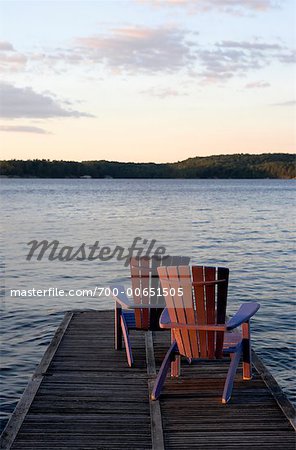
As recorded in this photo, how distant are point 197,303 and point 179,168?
5211 inches

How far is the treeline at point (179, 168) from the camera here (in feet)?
419

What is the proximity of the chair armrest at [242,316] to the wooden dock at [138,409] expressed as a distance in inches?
27.1

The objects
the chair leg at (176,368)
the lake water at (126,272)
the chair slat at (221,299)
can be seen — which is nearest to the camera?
the chair slat at (221,299)

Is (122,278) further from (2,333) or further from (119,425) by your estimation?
(119,425)

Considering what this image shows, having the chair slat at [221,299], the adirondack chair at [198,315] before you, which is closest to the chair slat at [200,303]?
the adirondack chair at [198,315]

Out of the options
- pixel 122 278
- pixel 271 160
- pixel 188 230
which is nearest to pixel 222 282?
pixel 122 278

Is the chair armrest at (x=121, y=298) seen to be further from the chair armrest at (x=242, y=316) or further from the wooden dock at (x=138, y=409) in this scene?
the chair armrest at (x=242, y=316)

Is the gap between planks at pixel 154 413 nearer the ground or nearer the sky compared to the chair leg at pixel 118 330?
nearer the ground

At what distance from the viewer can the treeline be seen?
127750mm

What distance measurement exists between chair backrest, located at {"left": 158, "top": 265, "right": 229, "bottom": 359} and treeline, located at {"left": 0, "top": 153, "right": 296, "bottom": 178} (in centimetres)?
11911

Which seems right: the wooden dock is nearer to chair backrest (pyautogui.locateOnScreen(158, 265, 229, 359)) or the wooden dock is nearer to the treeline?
chair backrest (pyautogui.locateOnScreen(158, 265, 229, 359))

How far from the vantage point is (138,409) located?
18.1ft

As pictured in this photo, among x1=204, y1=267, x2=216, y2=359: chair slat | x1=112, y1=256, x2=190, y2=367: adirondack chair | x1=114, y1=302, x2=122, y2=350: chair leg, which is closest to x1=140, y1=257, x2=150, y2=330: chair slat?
x1=112, y1=256, x2=190, y2=367: adirondack chair

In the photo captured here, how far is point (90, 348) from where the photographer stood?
743 cm
